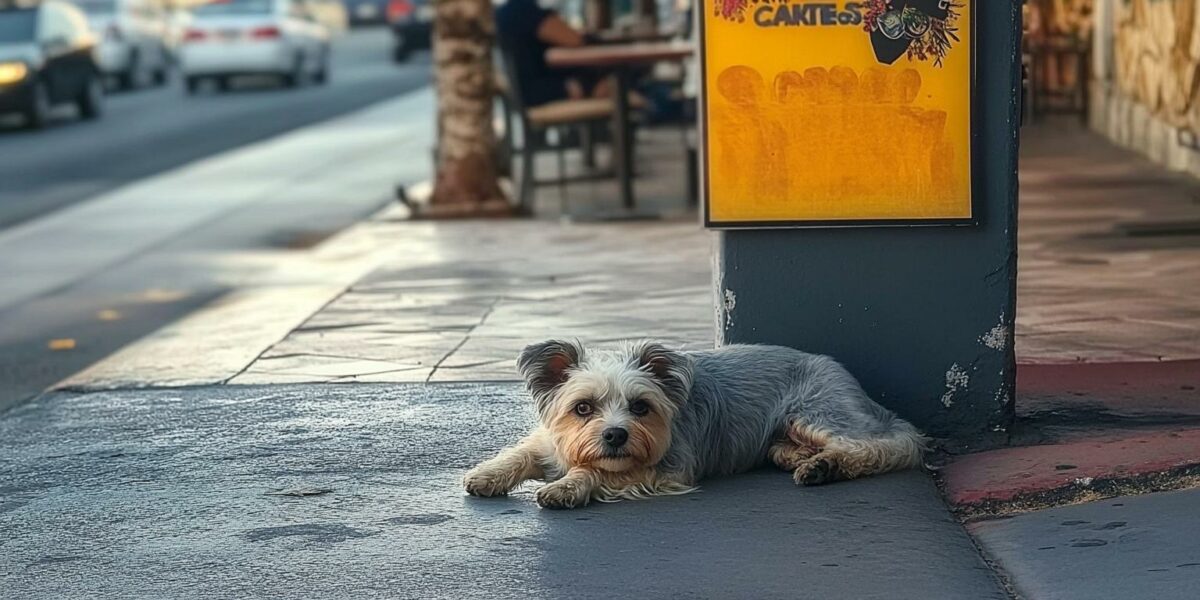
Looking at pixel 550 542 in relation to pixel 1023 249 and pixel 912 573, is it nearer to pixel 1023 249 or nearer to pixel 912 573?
pixel 912 573

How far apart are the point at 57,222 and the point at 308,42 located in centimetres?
1767

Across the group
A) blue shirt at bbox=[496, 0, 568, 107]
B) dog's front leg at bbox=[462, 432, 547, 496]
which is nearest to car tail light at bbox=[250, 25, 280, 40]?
blue shirt at bbox=[496, 0, 568, 107]

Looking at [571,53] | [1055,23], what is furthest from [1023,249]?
[1055,23]

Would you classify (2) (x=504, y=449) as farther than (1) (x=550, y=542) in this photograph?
Yes

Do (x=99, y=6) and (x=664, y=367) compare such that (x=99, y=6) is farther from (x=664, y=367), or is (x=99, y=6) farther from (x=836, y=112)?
(x=664, y=367)

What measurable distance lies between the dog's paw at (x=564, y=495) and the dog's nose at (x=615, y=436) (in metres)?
0.19

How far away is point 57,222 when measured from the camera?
1548cm

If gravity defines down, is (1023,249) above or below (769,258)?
below

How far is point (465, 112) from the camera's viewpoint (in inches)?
546

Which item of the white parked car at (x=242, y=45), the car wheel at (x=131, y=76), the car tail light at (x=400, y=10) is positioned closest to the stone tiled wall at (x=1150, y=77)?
the white parked car at (x=242, y=45)

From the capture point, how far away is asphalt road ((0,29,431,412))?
9828mm

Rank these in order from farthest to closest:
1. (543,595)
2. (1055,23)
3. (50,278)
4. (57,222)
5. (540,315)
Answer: (1055,23), (57,222), (50,278), (540,315), (543,595)

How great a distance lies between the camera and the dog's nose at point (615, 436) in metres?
5.40

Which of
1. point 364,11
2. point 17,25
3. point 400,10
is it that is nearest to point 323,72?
point 17,25
